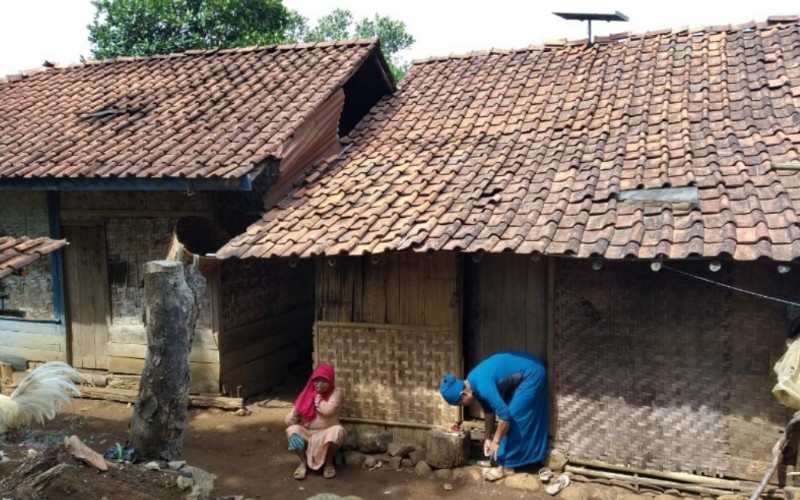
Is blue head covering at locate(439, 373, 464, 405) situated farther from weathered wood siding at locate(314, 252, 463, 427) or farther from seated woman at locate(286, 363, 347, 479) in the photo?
seated woman at locate(286, 363, 347, 479)

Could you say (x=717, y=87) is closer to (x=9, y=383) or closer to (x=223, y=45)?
(x=9, y=383)

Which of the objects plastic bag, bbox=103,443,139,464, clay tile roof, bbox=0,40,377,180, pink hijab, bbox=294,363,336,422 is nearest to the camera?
plastic bag, bbox=103,443,139,464

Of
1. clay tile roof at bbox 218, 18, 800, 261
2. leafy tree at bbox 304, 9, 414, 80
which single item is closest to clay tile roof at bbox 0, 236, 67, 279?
clay tile roof at bbox 218, 18, 800, 261

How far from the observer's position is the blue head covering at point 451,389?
6.03 metres

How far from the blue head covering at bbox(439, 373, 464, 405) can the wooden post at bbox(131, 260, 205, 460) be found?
A: 237 cm

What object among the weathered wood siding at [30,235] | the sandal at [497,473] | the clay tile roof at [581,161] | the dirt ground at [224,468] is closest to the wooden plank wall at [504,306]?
the clay tile roof at [581,161]

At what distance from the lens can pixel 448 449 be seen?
6.33 metres

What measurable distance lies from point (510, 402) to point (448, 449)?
0.78 m

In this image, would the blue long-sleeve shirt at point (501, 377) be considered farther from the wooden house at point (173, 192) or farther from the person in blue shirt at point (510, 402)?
the wooden house at point (173, 192)

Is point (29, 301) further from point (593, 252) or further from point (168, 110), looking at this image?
point (593, 252)

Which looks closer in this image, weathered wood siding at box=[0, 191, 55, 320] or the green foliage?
weathered wood siding at box=[0, 191, 55, 320]

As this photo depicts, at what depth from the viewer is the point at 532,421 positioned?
20.2 feet

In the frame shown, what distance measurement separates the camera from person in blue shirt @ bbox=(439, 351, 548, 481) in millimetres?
6070

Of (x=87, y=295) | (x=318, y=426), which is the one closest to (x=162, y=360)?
(x=318, y=426)
